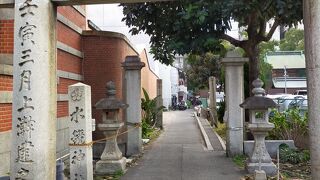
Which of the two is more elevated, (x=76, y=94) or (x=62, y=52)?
(x=62, y=52)

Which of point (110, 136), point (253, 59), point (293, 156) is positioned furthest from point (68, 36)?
point (293, 156)

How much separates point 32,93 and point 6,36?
419 cm

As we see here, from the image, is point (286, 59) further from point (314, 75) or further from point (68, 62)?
point (314, 75)

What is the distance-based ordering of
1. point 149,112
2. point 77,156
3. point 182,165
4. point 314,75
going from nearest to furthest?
point 314,75 < point 77,156 < point 182,165 < point 149,112

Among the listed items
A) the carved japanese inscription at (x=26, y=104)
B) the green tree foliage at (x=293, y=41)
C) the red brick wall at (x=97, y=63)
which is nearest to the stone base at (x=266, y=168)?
the carved japanese inscription at (x=26, y=104)

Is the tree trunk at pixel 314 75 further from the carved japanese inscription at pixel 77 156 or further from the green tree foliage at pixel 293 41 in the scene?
the green tree foliage at pixel 293 41

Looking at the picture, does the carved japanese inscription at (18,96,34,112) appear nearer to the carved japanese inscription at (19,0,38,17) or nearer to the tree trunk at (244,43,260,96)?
the carved japanese inscription at (19,0,38,17)

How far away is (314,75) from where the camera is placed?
19.2 ft

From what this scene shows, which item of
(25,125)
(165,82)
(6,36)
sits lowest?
(25,125)

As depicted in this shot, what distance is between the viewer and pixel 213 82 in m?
26.7

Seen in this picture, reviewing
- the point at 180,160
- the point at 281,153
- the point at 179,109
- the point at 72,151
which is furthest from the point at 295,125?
the point at 179,109

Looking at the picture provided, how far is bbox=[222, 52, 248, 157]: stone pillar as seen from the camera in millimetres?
13406

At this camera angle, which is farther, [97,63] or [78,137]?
[97,63]

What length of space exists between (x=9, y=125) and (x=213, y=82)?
18.5m
